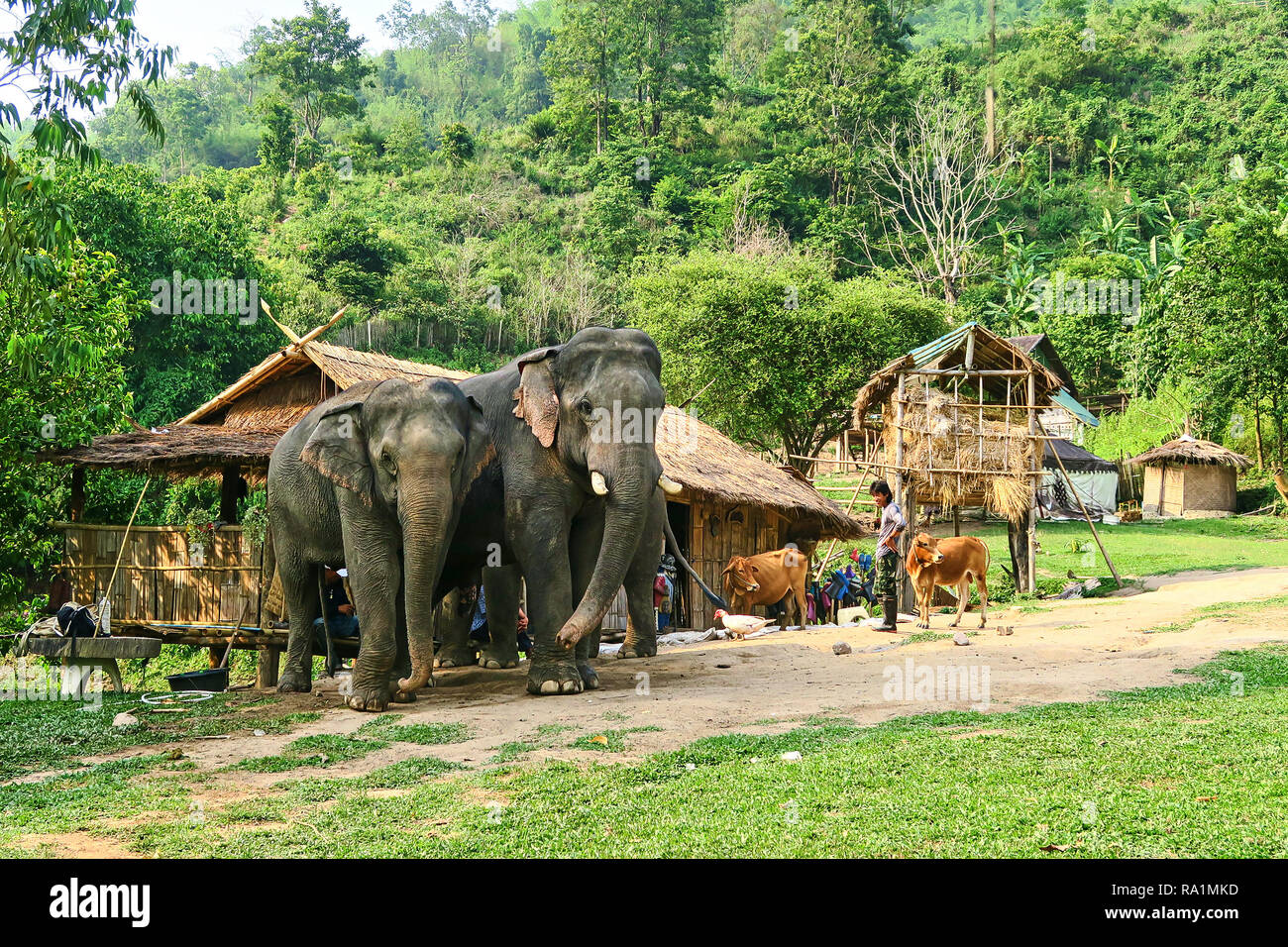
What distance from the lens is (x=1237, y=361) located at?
37.2m

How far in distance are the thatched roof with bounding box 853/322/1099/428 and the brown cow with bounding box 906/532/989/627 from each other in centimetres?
661

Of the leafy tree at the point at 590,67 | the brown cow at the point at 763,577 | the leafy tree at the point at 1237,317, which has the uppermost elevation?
the leafy tree at the point at 590,67

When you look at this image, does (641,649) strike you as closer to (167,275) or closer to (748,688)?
(748,688)

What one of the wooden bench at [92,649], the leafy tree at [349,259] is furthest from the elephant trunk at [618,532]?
the leafy tree at [349,259]

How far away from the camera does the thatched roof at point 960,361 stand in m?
22.9

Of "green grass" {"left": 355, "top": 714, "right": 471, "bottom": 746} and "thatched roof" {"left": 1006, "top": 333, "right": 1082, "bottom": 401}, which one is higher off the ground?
"thatched roof" {"left": 1006, "top": 333, "right": 1082, "bottom": 401}

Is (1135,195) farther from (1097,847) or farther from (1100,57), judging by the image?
(1097,847)

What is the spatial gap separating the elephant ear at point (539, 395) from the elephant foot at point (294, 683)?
151 inches

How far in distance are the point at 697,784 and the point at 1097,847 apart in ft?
8.38

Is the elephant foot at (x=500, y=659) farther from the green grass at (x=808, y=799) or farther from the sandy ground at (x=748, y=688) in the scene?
the green grass at (x=808, y=799)

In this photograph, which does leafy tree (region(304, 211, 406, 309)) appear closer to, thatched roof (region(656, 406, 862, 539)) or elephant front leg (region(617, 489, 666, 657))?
thatched roof (region(656, 406, 862, 539))

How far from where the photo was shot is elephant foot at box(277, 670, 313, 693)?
12.9 m

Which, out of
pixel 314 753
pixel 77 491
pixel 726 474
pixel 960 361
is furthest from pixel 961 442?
pixel 314 753

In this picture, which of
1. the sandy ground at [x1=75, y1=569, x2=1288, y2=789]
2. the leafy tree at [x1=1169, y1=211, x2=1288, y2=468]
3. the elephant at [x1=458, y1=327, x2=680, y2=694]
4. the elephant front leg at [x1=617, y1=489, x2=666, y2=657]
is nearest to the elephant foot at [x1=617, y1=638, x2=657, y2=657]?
the elephant front leg at [x1=617, y1=489, x2=666, y2=657]
